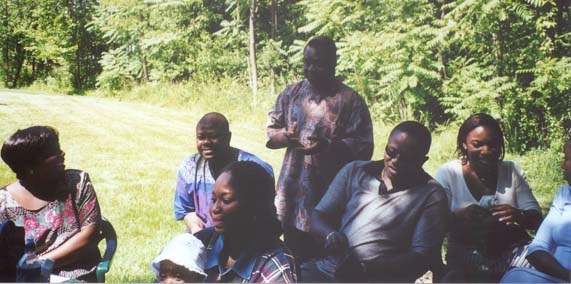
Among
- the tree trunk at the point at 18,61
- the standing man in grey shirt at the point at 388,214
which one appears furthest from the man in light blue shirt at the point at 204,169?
the tree trunk at the point at 18,61

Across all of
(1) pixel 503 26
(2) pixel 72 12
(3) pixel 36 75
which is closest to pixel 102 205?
(3) pixel 36 75

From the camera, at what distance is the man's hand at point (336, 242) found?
86.8 inches

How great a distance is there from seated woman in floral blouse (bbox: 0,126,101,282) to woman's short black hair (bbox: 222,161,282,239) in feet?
2.49

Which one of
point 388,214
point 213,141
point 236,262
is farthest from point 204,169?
point 388,214

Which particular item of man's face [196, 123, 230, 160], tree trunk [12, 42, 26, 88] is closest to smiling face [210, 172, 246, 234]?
man's face [196, 123, 230, 160]

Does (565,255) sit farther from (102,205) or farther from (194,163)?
(102,205)

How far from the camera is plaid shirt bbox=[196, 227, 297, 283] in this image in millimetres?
1911

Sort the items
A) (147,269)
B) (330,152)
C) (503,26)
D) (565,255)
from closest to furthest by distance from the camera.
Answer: (565,255) < (330,152) < (147,269) < (503,26)

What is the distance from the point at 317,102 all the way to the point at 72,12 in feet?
5.22

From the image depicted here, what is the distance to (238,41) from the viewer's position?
10.3 feet

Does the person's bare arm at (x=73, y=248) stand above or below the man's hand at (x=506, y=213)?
below

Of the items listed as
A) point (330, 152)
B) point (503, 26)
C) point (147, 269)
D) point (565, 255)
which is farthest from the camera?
point (503, 26)

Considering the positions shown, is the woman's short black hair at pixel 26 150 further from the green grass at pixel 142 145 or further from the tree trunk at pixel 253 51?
the tree trunk at pixel 253 51

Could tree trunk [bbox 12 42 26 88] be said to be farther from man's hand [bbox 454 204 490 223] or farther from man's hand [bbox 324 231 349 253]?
man's hand [bbox 454 204 490 223]
